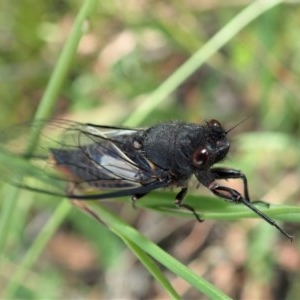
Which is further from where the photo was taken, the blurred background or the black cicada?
the blurred background

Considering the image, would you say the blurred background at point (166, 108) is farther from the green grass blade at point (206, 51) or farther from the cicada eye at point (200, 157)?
the cicada eye at point (200, 157)

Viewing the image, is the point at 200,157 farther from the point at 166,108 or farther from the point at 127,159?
the point at 166,108

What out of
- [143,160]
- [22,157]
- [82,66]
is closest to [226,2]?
[82,66]

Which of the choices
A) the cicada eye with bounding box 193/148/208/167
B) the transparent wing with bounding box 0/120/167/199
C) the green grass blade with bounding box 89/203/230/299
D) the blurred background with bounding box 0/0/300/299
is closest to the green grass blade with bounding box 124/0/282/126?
the transparent wing with bounding box 0/120/167/199

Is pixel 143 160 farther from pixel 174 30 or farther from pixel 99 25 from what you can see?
pixel 99 25

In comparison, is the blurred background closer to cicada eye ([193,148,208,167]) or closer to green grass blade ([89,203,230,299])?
cicada eye ([193,148,208,167])
